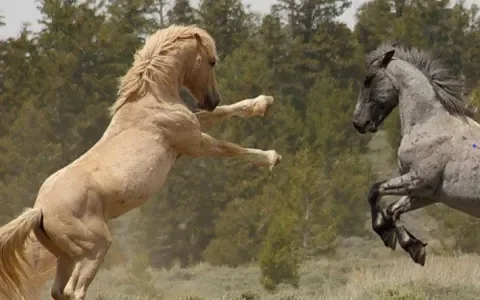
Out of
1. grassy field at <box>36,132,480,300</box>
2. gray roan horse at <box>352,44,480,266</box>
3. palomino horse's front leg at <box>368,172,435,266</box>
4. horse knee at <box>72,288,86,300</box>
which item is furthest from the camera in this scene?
grassy field at <box>36,132,480,300</box>

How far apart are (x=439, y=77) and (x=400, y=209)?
4.10ft

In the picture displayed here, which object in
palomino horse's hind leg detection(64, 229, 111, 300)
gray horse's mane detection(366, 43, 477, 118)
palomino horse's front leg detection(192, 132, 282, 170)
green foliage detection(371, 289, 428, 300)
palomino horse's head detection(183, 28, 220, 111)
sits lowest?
green foliage detection(371, 289, 428, 300)

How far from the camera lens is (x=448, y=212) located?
22047 millimetres

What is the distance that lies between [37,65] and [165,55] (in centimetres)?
1634

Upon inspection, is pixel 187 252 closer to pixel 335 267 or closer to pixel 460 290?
pixel 335 267

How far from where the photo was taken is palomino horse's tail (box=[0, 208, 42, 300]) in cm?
724

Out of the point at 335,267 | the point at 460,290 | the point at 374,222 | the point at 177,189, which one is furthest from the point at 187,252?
the point at 374,222

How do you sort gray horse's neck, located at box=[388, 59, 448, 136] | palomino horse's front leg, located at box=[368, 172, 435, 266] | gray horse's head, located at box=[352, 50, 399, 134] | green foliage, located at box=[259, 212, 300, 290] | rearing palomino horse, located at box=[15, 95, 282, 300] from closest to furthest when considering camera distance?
rearing palomino horse, located at box=[15, 95, 282, 300] → palomino horse's front leg, located at box=[368, 172, 435, 266] → gray horse's neck, located at box=[388, 59, 448, 136] → gray horse's head, located at box=[352, 50, 399, 134] → green foliage, located at box=[259, 212, 300, 290]

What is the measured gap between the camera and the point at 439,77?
8.88m

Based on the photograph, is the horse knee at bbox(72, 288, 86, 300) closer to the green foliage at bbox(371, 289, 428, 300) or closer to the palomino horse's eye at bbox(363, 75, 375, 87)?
the palomino horse's eye at bbox(363, 75, 375, 87)

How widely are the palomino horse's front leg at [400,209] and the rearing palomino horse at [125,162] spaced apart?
93 cm

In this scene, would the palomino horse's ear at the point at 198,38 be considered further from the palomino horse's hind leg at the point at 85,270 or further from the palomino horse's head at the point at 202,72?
the palomino horse's hind leg at the point at 85,270

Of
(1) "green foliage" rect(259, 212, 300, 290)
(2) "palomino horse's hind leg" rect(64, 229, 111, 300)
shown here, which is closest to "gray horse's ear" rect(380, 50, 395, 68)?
(2) "palomino horse's hind leg" rect(64, 229, 111, 300)

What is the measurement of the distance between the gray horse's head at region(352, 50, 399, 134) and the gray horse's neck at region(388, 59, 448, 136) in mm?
92
